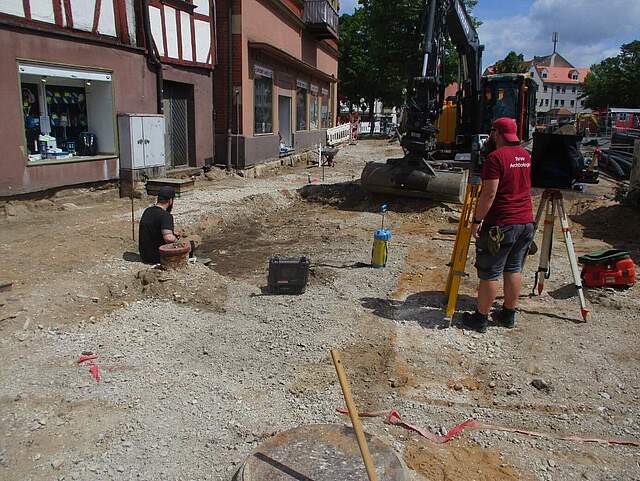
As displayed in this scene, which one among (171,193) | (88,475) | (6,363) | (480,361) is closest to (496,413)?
(480,361)

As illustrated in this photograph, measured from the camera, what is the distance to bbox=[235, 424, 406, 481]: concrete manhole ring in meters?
2.97

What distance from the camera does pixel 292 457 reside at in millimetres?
3156

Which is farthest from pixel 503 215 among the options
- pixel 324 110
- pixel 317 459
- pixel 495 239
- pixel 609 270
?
pixel 324 110

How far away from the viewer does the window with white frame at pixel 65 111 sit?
33.2 ft

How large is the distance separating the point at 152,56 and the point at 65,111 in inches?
98.6

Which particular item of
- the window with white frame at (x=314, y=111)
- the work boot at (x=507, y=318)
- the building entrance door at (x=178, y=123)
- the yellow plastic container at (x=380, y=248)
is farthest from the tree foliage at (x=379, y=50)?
the work boot at (x=507, y=318)

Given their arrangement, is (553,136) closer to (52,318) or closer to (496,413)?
(496,413)

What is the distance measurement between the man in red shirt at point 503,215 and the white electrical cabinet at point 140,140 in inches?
345

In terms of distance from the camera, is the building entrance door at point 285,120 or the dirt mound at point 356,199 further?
the building entrance door at point 285,120

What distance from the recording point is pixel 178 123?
14.7 metres

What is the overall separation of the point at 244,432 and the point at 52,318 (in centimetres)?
273

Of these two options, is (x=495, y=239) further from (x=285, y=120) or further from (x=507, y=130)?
(x=285, y=120)

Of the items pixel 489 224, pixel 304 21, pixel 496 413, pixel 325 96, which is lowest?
pixel 496 413

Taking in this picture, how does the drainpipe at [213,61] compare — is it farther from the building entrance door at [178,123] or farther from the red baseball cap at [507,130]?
the red baseball cap at [507,130]
